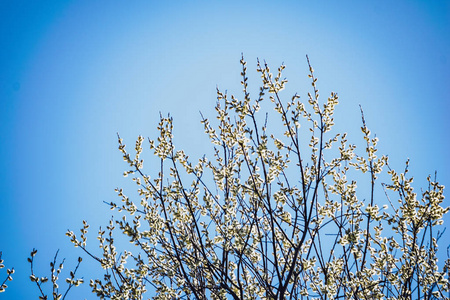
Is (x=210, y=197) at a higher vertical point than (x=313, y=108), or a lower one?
lower

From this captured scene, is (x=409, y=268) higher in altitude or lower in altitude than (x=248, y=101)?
lower

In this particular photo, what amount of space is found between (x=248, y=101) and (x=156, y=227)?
6.44 ft

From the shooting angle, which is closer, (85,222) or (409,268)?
(409,268)

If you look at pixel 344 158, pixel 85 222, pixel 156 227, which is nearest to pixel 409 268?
pixel 344 158

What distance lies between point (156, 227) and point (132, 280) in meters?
0.81

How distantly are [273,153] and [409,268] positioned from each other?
211 centimetres

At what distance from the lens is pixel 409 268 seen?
11.8ft

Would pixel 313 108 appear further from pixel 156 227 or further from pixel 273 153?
pixel 156 227

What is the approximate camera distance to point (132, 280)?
3.95 meters

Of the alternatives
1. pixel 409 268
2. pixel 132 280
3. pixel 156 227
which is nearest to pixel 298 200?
pixel 409 268

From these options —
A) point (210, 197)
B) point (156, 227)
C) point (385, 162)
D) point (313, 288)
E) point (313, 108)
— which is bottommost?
point (313, 288)

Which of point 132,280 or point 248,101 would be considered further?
point 132,280

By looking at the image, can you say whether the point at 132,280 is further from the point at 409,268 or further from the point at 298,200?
the point at 409,268

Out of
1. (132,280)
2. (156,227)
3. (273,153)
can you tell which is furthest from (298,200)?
(132,280)
